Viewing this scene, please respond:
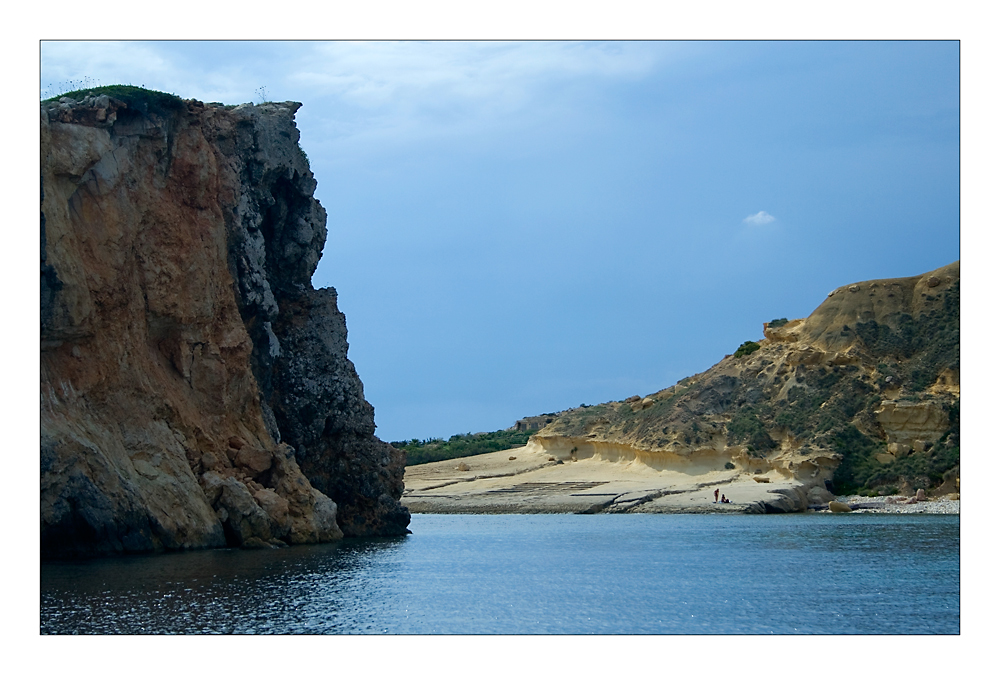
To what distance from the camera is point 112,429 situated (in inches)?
1196

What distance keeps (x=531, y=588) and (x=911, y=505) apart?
126 ft

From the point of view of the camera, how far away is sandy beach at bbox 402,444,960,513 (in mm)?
60250

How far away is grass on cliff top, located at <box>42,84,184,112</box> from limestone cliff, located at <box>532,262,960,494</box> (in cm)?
4539

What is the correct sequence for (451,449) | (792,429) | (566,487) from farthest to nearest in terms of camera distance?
(451,449) → (566,487) → (792,429)

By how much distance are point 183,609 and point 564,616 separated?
7388mm

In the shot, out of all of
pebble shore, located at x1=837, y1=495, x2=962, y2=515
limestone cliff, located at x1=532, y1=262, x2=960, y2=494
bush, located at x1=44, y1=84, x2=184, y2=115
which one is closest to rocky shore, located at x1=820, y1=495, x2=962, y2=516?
pebble shore, located at x1=837, y1=495, x2=962, y2=515

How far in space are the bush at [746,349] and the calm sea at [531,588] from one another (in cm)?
4983

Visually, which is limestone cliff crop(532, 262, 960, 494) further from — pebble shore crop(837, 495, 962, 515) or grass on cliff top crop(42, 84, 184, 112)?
grass on cliff top crop(42, 84, 184, 112)

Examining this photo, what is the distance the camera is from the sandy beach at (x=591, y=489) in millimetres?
60250

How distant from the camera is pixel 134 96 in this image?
114 feet

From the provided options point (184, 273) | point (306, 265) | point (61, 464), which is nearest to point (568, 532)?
point (306, 265)

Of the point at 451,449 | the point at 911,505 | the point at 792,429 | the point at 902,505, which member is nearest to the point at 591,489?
the point at 792,429

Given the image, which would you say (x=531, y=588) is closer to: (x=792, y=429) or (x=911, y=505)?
(x=911, y=505)
